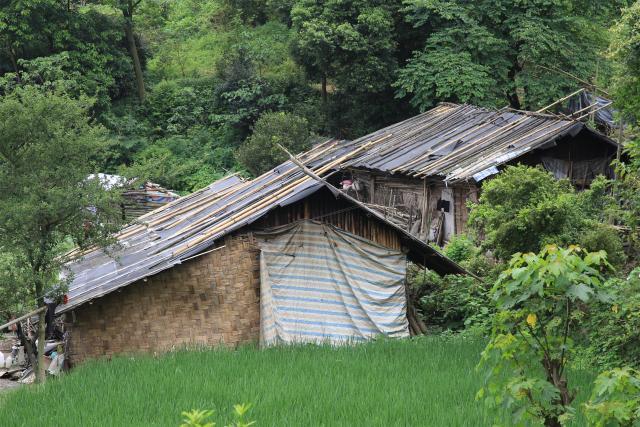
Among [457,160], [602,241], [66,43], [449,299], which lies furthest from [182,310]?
[66,43]

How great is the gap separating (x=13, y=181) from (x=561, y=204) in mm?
7083

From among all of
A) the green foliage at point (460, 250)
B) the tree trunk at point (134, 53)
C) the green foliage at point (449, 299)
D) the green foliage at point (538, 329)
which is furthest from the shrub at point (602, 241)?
the tree trunk at point (134, 53)

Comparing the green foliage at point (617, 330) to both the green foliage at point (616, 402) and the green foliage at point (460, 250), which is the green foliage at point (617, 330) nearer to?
the green foliage at point (616, 402)

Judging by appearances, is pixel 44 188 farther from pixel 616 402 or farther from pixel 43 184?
pixel 616 402

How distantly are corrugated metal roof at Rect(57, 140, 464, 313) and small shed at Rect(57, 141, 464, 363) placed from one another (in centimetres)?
4

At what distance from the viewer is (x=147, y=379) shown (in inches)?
402

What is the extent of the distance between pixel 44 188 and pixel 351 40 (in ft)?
58.2

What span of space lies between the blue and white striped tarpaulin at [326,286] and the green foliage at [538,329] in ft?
23.9

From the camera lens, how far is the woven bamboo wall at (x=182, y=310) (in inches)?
486

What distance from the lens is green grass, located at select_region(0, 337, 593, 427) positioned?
8.70 meters

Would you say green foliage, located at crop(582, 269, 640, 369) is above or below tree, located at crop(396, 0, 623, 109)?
below

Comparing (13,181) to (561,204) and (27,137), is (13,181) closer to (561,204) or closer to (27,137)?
(27,137)

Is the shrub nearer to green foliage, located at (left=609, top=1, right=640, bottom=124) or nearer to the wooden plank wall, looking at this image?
green foliage, located at (left=609, top=1, right=640, bottom=124)

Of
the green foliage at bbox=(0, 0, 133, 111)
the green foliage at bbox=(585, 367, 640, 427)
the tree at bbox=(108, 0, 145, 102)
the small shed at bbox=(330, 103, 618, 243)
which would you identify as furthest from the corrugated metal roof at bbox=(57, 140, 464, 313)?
the tree at bbox=(108, 0, 145, 102)
